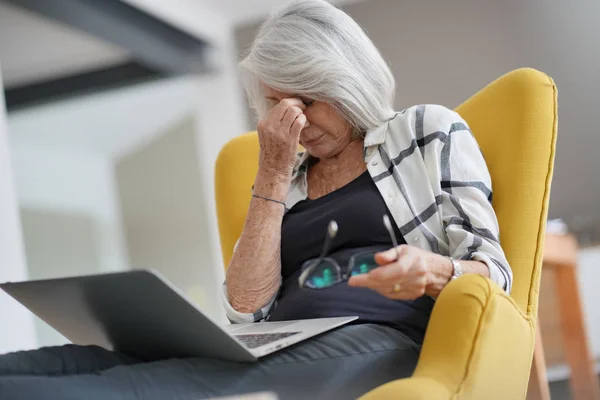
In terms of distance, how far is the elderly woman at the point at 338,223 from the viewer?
41.0 inches

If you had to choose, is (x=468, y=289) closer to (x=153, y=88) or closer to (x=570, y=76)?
(x=570, y=76)

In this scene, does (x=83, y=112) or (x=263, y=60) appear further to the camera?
(x=83, y=112)

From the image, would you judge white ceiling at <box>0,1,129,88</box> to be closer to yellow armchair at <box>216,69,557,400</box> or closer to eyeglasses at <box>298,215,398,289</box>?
yellow armchair at <box>216,69,557,400</box>

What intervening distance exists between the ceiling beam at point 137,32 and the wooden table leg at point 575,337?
99.0 inches

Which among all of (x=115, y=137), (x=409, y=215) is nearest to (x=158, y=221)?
(x=115, y=137)

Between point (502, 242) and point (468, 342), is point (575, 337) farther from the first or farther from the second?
point (468, 342)

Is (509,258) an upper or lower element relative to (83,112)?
lower

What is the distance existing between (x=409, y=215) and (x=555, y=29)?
10.2 ft

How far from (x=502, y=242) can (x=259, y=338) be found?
0.48 meters

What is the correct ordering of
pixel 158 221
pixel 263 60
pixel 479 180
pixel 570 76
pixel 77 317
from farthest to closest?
pixel 158 221 < pixel 570 76 < pixel 263 60 < pixel 479 180 < pixel 77 317

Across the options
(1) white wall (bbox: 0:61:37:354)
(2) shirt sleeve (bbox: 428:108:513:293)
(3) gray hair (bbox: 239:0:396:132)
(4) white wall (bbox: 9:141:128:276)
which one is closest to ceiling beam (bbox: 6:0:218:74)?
(4) white wall (bbox: 9:141:128:276)

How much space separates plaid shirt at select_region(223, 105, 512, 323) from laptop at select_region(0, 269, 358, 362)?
214 millimetres

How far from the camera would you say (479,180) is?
1302mm

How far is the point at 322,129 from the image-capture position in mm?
1451
